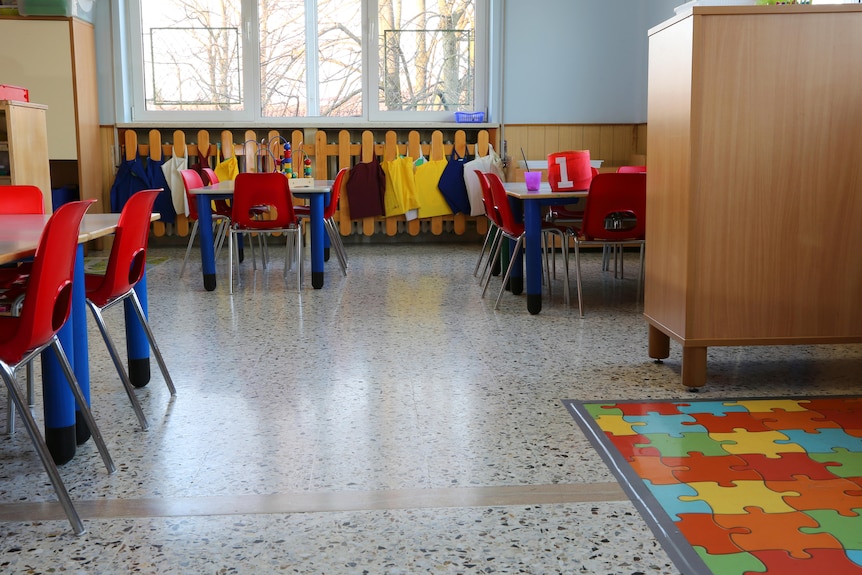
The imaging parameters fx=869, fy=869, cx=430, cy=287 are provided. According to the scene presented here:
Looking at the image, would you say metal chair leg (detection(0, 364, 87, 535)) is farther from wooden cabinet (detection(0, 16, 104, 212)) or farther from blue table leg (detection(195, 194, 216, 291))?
wooden cabinet (detection(0, 16, 104, 212))

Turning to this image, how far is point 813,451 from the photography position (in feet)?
8.23

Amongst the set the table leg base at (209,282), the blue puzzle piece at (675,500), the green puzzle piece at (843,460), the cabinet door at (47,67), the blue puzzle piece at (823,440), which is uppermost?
the cabinet door at (47,67)

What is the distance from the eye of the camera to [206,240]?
18.2ft

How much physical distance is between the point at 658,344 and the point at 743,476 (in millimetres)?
1279

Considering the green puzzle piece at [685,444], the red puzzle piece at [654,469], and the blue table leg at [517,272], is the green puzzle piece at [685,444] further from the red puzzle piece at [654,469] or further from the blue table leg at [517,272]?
the blue table leg at [517,272]

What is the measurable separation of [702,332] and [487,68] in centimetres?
540

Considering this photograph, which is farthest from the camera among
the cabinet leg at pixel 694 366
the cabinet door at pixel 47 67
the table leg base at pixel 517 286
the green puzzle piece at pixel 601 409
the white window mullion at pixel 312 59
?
the white window mullion at pixel 312 59

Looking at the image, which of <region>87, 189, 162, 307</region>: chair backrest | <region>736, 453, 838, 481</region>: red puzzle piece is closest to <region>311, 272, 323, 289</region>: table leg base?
<region>87, 189, 162, 307</region>: chair backrest

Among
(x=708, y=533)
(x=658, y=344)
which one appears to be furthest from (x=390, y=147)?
(x=708, y=533)

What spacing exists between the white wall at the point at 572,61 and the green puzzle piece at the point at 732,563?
634 cm

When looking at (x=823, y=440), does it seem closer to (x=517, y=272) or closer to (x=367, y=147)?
(x=517, y=272)

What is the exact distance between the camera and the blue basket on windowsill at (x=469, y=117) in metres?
7.92

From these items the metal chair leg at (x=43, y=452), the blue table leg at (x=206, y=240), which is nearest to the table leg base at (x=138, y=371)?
the metal chair leg at (x=43, y=452)

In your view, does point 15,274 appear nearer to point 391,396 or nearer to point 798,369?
point 391,396
